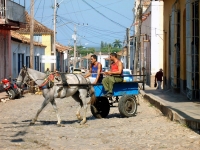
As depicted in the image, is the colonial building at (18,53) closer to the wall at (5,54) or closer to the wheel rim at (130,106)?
the wall at (5,54)

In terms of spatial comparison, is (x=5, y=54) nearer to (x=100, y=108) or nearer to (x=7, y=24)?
(x=7, y=24)

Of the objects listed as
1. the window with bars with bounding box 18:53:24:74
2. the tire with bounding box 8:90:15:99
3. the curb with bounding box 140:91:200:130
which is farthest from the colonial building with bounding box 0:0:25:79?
the curb with bounding box 140:91:200:130

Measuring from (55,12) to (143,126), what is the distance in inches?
1439

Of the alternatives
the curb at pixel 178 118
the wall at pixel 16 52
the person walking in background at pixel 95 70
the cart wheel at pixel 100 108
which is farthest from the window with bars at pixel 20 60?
the person walking in background at pixel 95 70

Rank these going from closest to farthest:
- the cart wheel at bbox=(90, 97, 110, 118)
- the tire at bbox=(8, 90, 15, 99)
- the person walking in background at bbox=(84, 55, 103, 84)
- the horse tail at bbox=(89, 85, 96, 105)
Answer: the horse tail at bbox=(89, 85, 96, 105)
the person walking in background at bbox=(84, 55, 103, 84)
the cart wheel at bbox=(90, 97, 110, 118)
the tire at bbox=(8, 90, 15, 99)

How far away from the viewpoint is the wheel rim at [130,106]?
15.9 m

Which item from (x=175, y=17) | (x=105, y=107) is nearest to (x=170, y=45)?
(x=175, y=17)

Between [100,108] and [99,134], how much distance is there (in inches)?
148

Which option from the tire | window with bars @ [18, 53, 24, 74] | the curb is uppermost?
window with bars @ [18, 53, 24, 74]

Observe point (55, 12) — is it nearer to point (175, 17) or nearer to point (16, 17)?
point (16, 17)

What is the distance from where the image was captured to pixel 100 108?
15992 millimetres

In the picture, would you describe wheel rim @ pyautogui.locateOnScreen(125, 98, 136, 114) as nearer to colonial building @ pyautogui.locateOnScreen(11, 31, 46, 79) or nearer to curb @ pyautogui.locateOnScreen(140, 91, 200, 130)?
curb @ pyautogui.locateOnScreen(140, 91, 200, 130)

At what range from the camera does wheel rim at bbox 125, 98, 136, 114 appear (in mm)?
15948

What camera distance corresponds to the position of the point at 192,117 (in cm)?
1371
